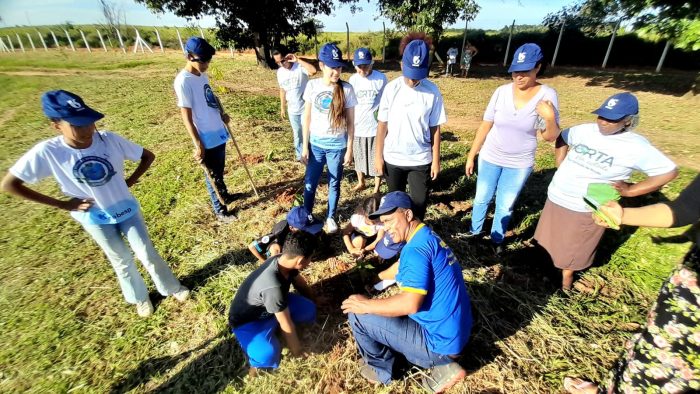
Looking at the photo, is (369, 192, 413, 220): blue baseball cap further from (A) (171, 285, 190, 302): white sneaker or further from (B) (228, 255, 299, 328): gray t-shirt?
(A) (171, 285, 190, 302): white sneaker

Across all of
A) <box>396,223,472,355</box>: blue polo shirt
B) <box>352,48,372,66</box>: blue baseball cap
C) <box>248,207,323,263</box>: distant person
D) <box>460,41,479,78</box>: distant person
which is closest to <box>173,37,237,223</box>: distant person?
<box>248,207,323,263</box>: distant person

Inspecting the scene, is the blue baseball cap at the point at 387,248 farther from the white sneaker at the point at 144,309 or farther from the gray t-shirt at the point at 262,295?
the white sneaker at the point at 144,309

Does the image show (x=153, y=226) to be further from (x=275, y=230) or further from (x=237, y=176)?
(x=275, y=230)

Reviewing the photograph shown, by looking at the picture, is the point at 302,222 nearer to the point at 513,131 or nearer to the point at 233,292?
the point at 233,292

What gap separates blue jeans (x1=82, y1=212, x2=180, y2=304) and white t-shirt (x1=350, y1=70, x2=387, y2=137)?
9.70ft

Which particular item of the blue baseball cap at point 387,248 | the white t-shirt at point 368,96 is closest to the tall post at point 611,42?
the white t-shirt at point 368,96

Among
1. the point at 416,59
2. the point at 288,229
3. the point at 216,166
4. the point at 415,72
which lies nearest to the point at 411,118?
the point at 415,72

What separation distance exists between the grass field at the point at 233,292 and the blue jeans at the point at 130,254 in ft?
0.93

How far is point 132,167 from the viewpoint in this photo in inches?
277

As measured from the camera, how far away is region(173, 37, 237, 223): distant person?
3.74 m

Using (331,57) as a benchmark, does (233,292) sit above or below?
below

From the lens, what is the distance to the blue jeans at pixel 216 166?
4.34m

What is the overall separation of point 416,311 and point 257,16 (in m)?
19.0

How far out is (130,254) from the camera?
3055mm
